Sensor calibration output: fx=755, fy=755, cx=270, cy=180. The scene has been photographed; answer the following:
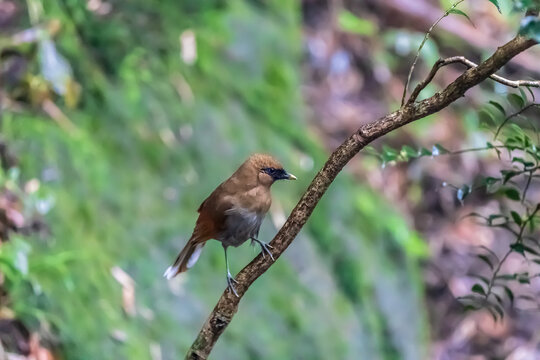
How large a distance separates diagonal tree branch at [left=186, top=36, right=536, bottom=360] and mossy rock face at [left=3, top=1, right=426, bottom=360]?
1.09 metres

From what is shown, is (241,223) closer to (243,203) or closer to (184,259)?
(243,203)

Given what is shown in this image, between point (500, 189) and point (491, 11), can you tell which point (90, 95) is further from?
point (491, 11)

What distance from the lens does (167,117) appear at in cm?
396

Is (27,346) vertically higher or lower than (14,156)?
lower

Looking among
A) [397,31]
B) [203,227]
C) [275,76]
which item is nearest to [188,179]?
[275,76]

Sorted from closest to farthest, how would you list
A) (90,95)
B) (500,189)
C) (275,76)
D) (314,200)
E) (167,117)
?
(314,200) < (500,189) < (90,95) < (167,117) < (275,76)

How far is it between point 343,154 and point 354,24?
17.8 ft

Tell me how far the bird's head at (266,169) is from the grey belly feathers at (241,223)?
10cm

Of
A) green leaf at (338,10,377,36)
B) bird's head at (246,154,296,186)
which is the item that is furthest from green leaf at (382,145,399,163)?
green leaf at (338,10,377,36)

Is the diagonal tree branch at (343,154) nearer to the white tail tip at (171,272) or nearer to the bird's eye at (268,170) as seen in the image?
→ the bird's eye at (268,170)

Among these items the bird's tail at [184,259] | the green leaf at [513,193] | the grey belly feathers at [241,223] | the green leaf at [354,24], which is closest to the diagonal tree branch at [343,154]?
the grey belly feathers at [241,223]

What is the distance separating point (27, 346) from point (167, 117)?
5.51 feet

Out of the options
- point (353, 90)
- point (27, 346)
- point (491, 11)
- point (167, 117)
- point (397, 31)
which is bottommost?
point (27, 346)

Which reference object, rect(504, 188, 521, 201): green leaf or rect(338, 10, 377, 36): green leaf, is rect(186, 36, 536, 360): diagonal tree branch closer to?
rect(504, 188, 521, 201): green leaf
